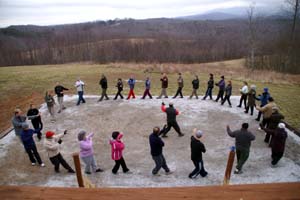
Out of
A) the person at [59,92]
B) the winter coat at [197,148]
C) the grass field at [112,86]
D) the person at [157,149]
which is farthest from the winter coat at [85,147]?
the grass field at [112,86]

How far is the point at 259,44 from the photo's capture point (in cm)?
3738

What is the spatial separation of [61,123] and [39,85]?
10.1 metres

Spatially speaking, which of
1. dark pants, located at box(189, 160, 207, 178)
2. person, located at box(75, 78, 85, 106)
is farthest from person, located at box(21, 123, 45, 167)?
person, located at box(75, 78, 85, 106)

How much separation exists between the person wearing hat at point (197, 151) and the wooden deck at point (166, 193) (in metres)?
3.06

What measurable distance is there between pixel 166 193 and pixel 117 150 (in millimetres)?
3674

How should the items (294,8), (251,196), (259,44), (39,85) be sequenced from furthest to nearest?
(259,44) < (294,8) < (39,85) < (251,196)

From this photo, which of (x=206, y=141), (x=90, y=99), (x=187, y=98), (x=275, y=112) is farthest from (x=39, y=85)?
(x=275, y=112)

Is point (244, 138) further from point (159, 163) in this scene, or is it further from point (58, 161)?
point (58, 161)

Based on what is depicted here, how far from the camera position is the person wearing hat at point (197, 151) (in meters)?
6.47

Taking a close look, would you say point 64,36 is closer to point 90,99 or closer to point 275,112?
point 90,99

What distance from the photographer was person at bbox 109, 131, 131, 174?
265 inches

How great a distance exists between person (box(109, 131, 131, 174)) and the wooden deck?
3.32m

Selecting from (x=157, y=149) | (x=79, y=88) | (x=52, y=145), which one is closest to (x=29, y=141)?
(x=52, y=145)

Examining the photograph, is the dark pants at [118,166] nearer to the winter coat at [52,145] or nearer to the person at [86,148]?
the person at [86,148]
